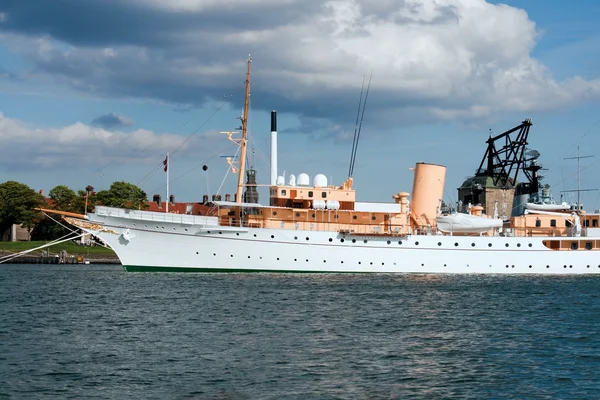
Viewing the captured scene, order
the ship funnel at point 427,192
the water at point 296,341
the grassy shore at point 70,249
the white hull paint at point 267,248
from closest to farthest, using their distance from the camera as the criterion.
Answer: the water at point 296,341 < the white hull paint at point 267,248 < the ship funnel at point 427,192 < the grassy shore at point 70,249

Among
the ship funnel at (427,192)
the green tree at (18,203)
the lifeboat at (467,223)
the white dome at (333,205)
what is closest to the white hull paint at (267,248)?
the lifeboat at (467,223)

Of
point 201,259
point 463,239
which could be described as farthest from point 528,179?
point 201,259

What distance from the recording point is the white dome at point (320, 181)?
51031mm

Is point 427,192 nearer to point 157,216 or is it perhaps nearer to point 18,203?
point 157,216

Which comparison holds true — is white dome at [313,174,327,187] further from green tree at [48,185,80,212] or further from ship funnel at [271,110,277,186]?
green tree at [48,185,80,212]

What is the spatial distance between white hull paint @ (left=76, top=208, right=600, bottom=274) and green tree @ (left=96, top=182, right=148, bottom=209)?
157 ft

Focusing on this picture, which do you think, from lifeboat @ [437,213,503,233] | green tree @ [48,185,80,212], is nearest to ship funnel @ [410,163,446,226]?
lifeboat @ [437,213,503,233]

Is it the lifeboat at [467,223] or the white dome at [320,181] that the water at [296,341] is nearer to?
the lifeboat at [467,223]

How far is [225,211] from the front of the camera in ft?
162

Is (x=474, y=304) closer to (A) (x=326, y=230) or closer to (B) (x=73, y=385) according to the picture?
(A) (x=326, y=230)

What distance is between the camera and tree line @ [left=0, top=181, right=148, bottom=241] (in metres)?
95.8

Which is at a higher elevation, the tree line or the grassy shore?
the tree line

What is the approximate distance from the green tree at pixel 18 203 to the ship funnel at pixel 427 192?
57.8 meters

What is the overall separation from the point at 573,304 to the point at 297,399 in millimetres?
22593
